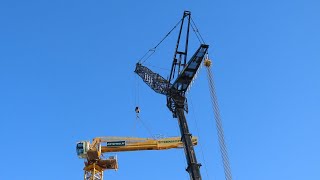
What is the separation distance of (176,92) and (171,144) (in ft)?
87.3

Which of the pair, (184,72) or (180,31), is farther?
(180,31)

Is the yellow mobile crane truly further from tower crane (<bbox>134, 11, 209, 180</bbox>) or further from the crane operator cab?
tower crane (<bbox>134, 11, 209, 180</bbox>)

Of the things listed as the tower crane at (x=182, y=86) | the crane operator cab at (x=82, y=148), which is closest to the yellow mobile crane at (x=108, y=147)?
the crane operator cab at (x=82, y=148)

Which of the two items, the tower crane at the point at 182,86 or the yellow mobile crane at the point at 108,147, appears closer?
the tower crane at the point at 182,86

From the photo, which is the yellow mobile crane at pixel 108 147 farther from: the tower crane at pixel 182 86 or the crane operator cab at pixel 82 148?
the tower crane at pixel 182 86

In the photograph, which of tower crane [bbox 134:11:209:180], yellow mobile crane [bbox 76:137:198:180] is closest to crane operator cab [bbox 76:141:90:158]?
yellow mobile crane [bbox 76:137:198:180]

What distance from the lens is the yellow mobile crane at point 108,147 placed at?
78500 millimetres

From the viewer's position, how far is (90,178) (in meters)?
81.9

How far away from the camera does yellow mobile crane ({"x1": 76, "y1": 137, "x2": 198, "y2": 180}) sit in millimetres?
78500

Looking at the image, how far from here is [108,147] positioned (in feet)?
264

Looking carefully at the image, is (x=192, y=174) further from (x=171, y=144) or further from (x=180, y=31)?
(x=171, y=144)

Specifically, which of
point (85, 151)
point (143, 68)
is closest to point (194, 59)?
point (143, 68)

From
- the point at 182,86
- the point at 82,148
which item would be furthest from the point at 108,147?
the point at 182,86

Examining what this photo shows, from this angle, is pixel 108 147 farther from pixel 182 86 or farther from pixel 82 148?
pixel 182 86
